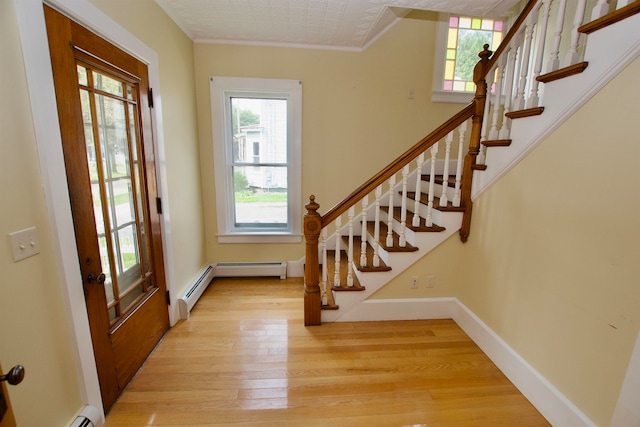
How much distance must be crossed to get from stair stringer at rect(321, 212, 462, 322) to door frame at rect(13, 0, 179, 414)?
1.60 metres

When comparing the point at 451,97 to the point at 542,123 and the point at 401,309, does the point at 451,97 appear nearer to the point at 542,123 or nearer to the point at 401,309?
the point at 542,123

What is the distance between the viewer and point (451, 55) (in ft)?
10.0

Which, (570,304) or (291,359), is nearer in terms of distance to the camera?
(570,304)

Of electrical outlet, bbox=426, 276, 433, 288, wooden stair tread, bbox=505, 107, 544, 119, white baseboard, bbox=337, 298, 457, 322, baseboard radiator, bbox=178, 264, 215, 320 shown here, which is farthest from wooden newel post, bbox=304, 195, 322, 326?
wooden stair tread, bbox=505, 107, 544, 119

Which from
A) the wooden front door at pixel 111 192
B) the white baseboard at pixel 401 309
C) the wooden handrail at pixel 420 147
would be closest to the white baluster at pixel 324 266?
the white baseboard at pixel 401 309

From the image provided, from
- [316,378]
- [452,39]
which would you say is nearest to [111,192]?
[316,378]

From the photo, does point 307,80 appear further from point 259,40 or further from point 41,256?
point 41,256

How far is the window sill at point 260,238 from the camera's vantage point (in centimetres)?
323

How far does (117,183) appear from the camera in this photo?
66.2 inches

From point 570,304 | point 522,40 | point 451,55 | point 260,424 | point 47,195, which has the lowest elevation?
point 260,424

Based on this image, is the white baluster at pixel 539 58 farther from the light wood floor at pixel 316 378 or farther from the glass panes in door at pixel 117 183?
the glass panes in door at pixel 117 183

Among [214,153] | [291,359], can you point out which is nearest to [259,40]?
[214,153]

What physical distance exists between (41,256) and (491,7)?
3.30 meters

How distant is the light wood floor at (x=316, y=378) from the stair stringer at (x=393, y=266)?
15 cm
